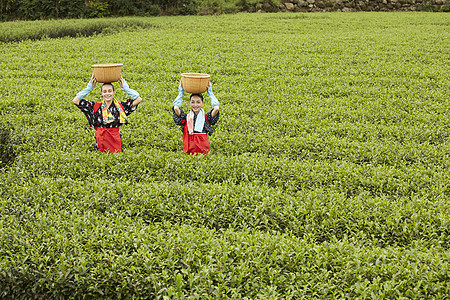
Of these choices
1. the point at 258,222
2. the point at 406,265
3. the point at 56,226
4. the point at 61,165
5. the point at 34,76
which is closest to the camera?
the point at 406,265

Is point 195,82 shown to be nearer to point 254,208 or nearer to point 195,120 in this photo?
point 195,120

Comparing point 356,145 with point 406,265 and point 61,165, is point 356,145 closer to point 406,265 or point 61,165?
point 406,265

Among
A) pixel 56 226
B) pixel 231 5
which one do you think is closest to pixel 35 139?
pixel 56 226

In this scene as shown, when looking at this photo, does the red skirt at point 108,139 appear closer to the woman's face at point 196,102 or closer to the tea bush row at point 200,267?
the woman's face at point 196,102

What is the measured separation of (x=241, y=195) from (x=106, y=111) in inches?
115

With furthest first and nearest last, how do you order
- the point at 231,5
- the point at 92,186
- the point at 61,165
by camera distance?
the point at 231,5
the point at 61,165
the point at 92,186

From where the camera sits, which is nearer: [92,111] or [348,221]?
[348,221]

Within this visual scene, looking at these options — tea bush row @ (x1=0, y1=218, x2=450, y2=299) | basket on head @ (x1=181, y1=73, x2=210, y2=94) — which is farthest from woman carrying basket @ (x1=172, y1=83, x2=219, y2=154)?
tea bush row @ (x1=0, y1=218, x2=450, y2=299)

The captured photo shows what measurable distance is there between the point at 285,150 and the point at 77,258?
180 inches

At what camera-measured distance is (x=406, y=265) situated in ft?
13.1

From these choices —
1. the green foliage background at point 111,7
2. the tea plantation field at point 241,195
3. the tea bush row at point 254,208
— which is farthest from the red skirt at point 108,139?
the green foliage background at point 111,7

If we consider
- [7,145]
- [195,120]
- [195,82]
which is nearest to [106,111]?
[195,120]

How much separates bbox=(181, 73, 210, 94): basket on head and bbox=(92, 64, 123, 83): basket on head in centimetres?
111

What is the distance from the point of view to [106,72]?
19.8 feet
